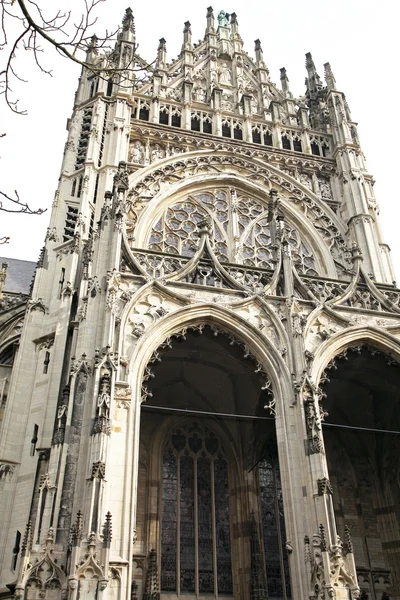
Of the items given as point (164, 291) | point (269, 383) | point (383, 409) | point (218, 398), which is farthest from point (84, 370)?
point (383, 409)

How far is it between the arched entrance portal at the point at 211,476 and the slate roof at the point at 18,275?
9649mm

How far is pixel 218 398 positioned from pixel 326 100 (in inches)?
558

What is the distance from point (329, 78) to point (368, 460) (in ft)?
51.8

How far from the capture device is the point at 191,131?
65.8 feet

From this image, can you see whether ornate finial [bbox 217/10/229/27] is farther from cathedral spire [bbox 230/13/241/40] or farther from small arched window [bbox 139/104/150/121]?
small arched window [bbox 139/104/150/121]

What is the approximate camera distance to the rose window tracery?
58.0ft

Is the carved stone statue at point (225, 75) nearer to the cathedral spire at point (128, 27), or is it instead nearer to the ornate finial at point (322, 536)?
the cathedral spire at point (128, 27)

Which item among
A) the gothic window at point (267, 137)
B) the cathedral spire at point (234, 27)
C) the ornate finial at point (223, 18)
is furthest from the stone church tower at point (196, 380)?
the ornate finial at point (223, 18)

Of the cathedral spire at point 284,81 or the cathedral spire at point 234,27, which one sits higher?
the cathedral spire at point 234,27

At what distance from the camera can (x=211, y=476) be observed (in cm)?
1440

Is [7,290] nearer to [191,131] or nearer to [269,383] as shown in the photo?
[191,131]

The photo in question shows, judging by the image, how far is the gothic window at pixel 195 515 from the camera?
42.4 ft

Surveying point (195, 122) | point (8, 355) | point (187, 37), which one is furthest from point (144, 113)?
point (8, 355)

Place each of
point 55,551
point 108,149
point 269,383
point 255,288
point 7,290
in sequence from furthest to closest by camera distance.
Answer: point 7,290
point 108,149
point 255,288
point 269,383
point 55,551
